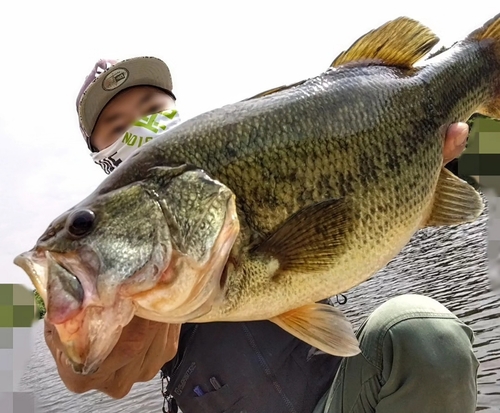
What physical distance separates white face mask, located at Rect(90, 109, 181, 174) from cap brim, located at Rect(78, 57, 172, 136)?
0.55m

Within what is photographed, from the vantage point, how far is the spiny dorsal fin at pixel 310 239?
6.48 feet

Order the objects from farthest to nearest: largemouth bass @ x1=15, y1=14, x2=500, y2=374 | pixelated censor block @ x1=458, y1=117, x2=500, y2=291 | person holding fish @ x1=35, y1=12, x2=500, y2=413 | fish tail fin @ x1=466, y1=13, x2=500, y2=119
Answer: pixelated censor block @ x1=458, y1=117, x2=500, y2=291, fish tail fin @ x1=466, y1=13, x2=500, y2=119, person holding fish @ x1=35, y1=12, x2=500, y2=413, largemouth bass @ x1=15, y1=14, x2=500, y2=374

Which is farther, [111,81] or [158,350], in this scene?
[111,81]

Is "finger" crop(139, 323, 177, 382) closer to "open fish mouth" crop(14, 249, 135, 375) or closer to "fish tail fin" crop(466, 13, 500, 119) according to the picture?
"open fish mouth" crop(14, 249, 135, 375)

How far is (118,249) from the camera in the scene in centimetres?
176

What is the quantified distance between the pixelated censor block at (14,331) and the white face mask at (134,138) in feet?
3.52

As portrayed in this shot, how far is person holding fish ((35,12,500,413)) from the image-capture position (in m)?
2.19

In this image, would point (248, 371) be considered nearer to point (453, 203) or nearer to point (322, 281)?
point (322, 281)

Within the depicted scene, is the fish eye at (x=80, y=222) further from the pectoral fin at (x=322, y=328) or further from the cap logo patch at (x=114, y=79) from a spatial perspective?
the cap logo patch at (x=114, y=79)

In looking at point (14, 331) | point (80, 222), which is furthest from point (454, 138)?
point (14, 331)

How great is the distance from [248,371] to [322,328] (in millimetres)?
1108

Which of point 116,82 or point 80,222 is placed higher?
point 116,82

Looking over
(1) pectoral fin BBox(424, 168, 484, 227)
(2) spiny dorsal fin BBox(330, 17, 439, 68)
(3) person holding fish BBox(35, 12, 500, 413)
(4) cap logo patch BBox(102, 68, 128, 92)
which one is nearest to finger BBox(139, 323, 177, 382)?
(3) person holding fish BBox(35, 12, 500, 413)

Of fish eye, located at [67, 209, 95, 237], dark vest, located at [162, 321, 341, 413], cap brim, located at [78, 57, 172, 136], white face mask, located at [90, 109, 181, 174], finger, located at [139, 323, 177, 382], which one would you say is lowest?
dark vest, located at [162, 321, 341, 413]
